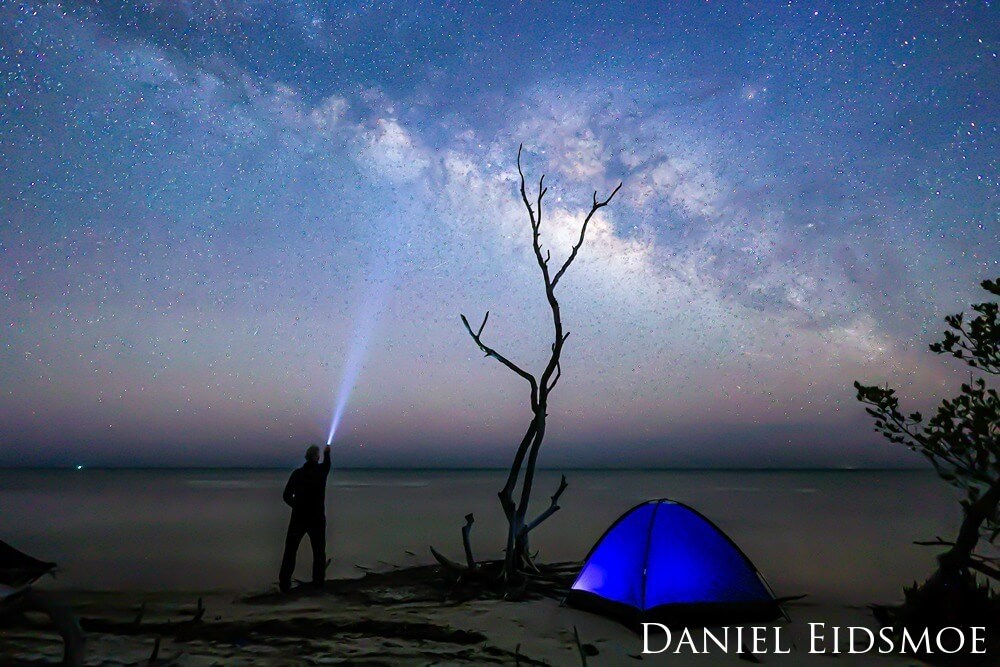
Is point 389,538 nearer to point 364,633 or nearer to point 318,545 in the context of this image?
point 318,545

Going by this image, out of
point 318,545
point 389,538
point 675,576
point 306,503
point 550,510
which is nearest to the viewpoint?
point 675,576

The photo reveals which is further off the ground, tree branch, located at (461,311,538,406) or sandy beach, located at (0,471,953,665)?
tree branch, located at (461,311,538,406)

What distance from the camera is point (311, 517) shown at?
1070 cm

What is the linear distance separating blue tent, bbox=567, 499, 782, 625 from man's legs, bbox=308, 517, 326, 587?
4696mm

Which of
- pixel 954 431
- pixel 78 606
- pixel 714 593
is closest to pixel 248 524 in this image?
pixel 78 606

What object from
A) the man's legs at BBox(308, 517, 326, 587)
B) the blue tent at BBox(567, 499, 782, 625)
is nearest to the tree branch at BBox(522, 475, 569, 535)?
the blue tent at BBox(567, 499, 782, 625)

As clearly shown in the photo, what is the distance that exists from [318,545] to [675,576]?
609cm

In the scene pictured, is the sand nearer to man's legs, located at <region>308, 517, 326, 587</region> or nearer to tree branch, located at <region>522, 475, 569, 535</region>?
man's legs, located at <region>308, 517, 326, 587</region>

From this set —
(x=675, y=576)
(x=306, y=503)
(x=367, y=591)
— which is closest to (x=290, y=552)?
(x=306, y=503)

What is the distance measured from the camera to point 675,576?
8867mm

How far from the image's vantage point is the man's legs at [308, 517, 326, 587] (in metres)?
10.7

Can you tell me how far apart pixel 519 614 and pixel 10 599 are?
335 inches

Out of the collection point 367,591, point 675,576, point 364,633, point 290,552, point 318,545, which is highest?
point 675,576

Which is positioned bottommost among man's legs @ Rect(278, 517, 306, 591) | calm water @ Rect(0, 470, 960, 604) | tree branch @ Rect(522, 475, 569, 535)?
calm water @ Rect(0, 470, 960, 604)
